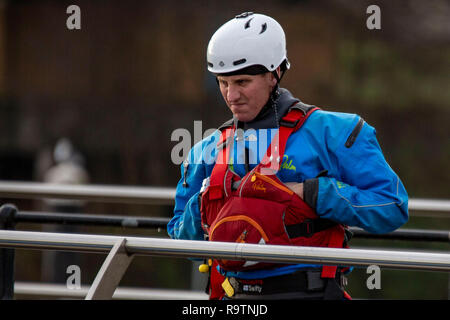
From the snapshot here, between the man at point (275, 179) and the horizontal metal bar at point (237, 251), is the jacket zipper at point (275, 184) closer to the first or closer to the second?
the man at point (275, 179)

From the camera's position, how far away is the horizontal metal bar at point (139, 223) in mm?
3779

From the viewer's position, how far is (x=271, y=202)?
280cm


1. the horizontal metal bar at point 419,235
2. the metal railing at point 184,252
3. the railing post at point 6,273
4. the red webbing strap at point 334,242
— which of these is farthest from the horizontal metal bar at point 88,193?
the metal railing at point 184,252

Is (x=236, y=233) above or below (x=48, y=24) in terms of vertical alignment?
below

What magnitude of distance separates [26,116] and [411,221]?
7.55 meters

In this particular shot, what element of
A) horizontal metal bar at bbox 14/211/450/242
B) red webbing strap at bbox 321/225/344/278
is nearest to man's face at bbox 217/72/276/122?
red webbing strap at bbox 321/225/344/278

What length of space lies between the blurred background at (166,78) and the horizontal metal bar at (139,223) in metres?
9.45

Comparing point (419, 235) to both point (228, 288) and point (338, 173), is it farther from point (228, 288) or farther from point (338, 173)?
point (228, 288)

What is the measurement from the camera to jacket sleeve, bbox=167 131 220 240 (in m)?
3.05

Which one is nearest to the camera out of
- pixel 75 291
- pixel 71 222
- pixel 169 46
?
pixel 71 222

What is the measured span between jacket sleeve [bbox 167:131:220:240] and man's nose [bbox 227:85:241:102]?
0.78 ft

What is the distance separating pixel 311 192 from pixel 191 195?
24.3 inches

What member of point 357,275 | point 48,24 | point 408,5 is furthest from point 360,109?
point 48,24
